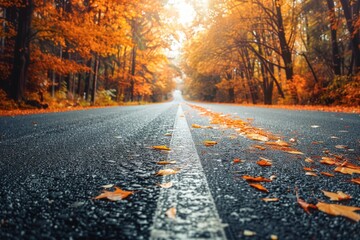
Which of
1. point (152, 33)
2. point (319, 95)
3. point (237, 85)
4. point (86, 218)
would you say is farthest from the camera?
point (237, 85)

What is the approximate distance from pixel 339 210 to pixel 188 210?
59cm

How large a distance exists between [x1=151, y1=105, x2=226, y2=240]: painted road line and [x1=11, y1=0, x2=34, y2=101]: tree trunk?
10265 millimetres

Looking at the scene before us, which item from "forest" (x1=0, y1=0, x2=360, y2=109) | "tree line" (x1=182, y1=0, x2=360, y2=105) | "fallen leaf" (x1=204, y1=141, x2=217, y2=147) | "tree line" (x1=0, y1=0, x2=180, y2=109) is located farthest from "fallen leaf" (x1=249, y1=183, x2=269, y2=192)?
"tree line" (x1=182, y1=0, x2=360, y2=105)

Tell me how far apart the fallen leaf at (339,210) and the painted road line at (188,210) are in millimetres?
435

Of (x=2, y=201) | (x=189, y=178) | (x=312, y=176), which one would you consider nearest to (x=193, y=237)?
(x=189, y=178)

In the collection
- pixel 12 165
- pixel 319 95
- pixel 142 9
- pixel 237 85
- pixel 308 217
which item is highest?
pixel 142 9

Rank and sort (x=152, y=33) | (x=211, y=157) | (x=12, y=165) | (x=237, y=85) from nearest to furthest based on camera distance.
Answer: (x=12, y=165) < (x=211, y=157) < (x=152, y=33) < (x=237, y=85)

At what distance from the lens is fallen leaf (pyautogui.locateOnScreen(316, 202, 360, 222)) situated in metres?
0.89

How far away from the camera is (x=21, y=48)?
9.45 meters

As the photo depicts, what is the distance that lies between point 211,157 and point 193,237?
3.67ft

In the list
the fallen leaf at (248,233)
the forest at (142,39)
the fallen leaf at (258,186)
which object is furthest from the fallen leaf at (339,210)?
the forest at (142,39)

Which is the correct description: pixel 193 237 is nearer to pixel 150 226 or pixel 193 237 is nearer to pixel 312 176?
pixel 150 226

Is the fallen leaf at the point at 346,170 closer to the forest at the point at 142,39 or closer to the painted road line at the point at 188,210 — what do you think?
the painted road line at the point at 188,210

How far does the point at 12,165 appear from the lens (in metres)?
1.62
